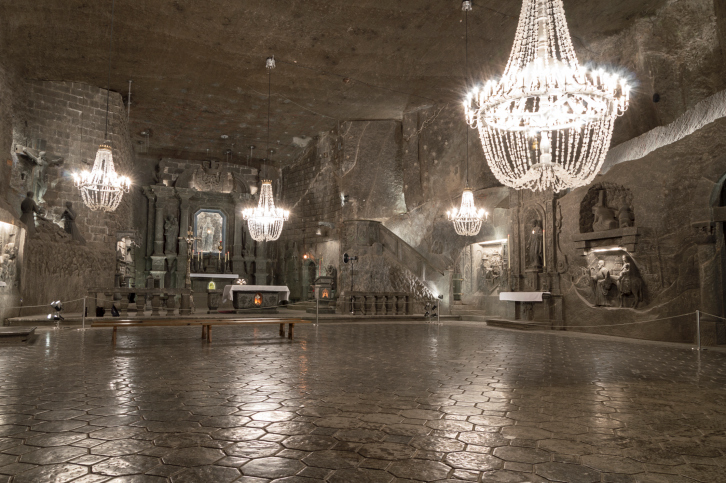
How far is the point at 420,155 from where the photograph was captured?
18.9m

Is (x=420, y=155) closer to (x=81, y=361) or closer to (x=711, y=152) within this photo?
(x=711, y=152)

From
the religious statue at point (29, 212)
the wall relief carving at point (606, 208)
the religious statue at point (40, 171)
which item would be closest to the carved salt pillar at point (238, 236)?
the religious statue at point (40, 171)

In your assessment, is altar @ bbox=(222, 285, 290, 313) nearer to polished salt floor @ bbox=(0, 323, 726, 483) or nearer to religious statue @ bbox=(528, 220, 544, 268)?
religious statue @ bbox=(528, 220, 544, 268)

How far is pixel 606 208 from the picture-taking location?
35.4ft

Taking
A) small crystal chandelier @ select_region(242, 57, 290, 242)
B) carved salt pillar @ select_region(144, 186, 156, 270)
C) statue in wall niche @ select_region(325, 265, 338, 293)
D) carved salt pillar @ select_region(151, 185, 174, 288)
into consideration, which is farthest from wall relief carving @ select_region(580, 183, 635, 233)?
carved salt pillar @ select_region(144, 186, 156, 270)

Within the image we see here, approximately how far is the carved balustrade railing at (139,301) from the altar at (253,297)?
1.81m

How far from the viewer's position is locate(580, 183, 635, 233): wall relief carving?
10242 mm

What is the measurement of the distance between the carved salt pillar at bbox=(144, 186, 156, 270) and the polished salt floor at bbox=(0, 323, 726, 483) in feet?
50.4

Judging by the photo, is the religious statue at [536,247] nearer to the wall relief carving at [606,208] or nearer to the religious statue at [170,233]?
the wall relief carving at [606,208]

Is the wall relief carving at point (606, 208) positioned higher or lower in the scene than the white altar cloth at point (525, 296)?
higher

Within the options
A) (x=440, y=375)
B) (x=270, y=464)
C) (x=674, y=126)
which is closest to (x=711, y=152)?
(x=674, y=126)

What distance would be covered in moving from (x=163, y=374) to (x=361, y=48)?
10.8m

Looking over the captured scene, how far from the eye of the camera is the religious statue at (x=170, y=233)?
2147 centimetres

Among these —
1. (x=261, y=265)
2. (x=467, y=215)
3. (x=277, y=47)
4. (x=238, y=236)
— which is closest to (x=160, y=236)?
(x=238, y=236)
